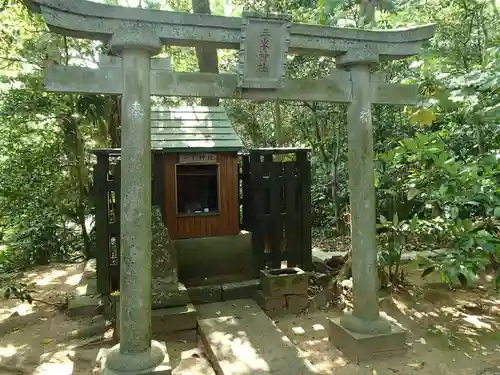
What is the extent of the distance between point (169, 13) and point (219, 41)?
1.81ft

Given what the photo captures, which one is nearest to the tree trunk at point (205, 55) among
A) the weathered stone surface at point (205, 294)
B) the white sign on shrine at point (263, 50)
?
the weathered stone surface at point (205, 294)

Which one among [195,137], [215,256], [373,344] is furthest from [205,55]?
[373,344]

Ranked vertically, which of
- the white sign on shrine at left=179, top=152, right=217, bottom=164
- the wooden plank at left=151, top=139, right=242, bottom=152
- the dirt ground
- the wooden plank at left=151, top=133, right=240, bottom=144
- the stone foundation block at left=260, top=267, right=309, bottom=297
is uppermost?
the wooden plank at left=151, top=133, right=240, bottom=144

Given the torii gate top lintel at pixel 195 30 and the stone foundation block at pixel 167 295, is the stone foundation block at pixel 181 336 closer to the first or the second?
the stone foundation block at pixel 167 295

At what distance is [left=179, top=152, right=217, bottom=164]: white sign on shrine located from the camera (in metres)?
6.79

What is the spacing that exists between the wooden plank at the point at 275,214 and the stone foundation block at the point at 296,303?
31.4 inches

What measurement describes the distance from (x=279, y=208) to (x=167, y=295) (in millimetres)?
2586

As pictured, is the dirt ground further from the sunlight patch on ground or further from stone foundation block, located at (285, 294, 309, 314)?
the sunlight patch on ground

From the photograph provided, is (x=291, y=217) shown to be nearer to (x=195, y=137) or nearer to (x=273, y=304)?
(x=273, y=304)

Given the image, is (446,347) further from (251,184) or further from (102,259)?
(102,259)

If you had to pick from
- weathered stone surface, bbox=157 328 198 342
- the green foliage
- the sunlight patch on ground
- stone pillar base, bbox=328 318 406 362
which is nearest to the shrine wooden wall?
weathered stone surface, bbox=157 328 198 342

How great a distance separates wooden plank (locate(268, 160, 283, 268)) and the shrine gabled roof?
0.74 m

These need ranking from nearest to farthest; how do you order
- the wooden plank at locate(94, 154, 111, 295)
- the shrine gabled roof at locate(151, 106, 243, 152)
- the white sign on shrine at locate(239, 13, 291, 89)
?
the white sign on shrine at locate(239, 13, 291, 89) → the wooden plank at locate(94, 154, 111, 295) → the shrine gabled roof at locate(151, 106, 243, 152)

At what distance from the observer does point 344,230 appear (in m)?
11.9
